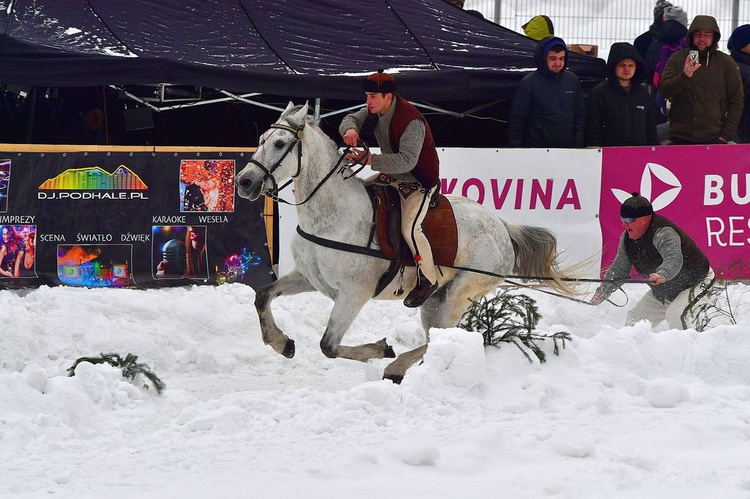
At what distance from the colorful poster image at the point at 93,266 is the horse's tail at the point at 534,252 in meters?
3.75

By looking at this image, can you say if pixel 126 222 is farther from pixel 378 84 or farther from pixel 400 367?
pixel 400 367

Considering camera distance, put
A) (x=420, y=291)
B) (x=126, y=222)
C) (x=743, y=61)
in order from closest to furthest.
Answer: (x=420, y=291), (x=126, y=222), (x=743, y=61)

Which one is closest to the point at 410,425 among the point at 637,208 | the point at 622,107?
the point at 637,208

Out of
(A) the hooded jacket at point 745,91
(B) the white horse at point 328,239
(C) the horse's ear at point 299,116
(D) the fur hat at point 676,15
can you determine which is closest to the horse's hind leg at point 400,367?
(B) the white horse at point 328,239

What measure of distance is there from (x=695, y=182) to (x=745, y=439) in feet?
19.1

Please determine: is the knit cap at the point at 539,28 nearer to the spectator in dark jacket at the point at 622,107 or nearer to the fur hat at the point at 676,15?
the fur hat at the point at 676,15

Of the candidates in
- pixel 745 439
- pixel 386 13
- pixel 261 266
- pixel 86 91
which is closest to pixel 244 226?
pixel 261 266

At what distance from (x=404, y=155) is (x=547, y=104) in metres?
4.24

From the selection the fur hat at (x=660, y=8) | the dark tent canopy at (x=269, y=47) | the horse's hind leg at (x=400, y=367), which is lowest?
the horse's hind leg at (x=400, y=367)

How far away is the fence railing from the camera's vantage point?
548 inches

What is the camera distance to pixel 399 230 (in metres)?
7.53

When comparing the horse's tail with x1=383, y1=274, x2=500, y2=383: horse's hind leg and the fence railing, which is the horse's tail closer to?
x1=383, y1=274, x2=500, y2=383: horse's hind leg

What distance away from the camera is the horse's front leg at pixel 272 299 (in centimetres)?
744

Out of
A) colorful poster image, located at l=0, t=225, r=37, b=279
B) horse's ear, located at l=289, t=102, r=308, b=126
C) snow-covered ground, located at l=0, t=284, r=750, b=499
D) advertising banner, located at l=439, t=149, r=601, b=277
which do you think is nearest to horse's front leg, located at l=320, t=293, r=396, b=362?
snow-covered ground, located at l=0, t=284, r=750, b=499
